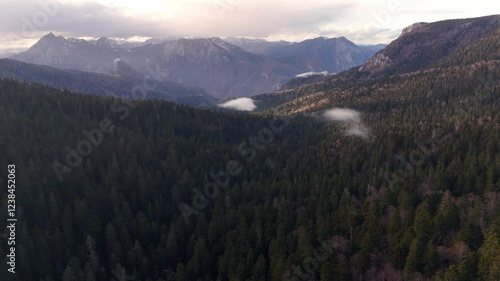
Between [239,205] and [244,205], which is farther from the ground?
[239,205]

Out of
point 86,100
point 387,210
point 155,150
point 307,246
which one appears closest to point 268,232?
point 307,246

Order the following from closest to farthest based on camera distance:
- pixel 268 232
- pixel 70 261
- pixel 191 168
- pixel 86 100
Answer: pixel 70 261 → pixel 268 232 → pixel 191 168 → pixel 86 100

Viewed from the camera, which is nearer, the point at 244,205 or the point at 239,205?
the point at 239,205

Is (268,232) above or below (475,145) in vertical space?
below

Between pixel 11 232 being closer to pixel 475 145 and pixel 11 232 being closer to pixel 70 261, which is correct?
pixel 70 261

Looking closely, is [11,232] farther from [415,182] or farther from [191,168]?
[415,182]

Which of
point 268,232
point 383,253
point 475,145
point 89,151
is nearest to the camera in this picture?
point 383,253

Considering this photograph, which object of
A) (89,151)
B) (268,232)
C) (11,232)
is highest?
(89,151)

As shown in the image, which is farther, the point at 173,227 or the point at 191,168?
the point at 191,168
